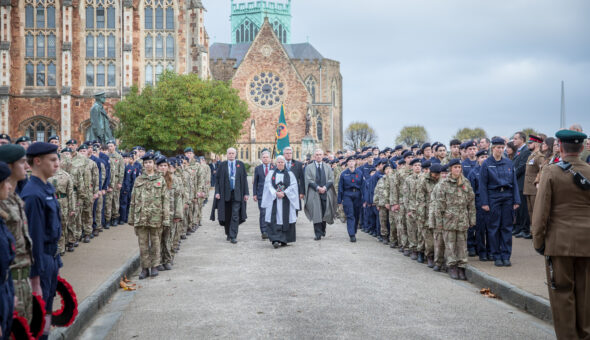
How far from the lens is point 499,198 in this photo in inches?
374

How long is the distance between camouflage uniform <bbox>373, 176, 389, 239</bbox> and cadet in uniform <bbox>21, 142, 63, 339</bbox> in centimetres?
891

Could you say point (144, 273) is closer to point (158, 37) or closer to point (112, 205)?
point (112, 205)

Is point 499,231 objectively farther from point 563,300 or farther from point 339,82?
point 339,82

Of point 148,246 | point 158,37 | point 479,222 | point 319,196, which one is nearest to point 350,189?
point 319,196

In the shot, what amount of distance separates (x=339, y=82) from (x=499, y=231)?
65807 mm

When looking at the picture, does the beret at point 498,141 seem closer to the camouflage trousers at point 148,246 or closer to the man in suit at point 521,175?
the man in suit at point 521,175

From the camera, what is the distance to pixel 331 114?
66250 millimetres

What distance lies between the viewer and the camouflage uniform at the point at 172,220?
30.9 feet

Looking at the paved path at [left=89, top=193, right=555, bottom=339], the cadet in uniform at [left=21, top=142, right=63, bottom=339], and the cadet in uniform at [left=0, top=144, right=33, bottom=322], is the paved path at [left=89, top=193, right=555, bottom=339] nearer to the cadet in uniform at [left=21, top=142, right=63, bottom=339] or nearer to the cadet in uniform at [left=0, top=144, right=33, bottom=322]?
the cadet in uniform at [left=21, top=142, right=63, bottom=339]

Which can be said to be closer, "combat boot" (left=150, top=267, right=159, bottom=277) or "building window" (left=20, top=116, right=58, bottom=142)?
"combat boot" (left=150, top=267, right=159, bottom=277)

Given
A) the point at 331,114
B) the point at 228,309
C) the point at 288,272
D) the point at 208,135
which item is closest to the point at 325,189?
the point at 288,272

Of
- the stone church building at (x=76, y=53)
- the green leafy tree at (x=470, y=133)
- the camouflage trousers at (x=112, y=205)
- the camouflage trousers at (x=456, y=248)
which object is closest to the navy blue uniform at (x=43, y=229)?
the camouflage trousers at (x=456, y=248)

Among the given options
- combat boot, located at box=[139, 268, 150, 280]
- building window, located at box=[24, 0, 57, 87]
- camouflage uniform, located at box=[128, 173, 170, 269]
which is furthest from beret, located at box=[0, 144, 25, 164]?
building window, located at box=[24, 0, 57, 87]

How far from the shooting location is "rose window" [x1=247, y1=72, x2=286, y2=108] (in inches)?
2296
